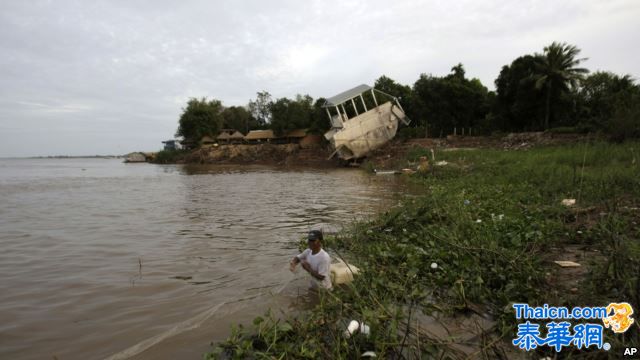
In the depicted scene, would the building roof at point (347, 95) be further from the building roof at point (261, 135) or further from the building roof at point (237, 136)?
the building roof at point (237, 136)

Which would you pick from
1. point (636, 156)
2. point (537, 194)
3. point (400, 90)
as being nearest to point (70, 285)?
point (537, 194)

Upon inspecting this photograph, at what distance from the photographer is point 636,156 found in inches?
410

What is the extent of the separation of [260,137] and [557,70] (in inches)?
1667

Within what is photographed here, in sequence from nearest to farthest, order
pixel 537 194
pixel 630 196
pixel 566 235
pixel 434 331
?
pixel 434 331 < pixel 566 235 < pixel 630 196 < pixel 537 194

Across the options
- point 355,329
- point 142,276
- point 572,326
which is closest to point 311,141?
point 142,276

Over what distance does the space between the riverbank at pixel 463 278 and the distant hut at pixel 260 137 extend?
52.0 metres

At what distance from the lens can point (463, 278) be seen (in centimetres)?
415

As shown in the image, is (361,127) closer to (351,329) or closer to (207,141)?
(351,329)

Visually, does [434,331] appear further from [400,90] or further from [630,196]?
[400,90]

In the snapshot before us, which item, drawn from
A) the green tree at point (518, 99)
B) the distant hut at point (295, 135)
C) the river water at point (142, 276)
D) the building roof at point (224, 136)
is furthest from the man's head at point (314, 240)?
the building roof at point (224, 136)

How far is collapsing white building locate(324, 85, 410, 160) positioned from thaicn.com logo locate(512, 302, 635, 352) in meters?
26.8

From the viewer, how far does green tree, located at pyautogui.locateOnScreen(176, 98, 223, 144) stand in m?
66.1

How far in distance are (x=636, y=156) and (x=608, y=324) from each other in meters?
10.6

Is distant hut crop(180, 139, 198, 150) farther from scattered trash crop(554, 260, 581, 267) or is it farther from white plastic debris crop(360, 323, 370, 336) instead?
white plastic debris crop(360, 323, 370, 336)
